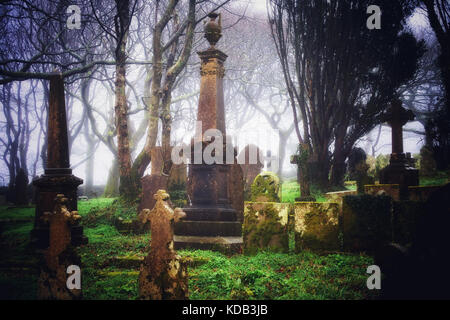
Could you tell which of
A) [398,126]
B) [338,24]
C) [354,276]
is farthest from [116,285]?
[338,24]

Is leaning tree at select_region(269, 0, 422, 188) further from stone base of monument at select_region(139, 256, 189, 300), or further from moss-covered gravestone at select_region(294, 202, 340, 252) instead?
stone base of monument at select_region(139, 256, 189, 300)

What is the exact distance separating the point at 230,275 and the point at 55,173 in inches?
168

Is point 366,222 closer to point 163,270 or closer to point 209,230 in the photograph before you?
point 209,230

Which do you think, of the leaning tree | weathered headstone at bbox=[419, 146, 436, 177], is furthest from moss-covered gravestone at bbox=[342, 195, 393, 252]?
weathered headstone at bbox=[419, 146, 436, 177]

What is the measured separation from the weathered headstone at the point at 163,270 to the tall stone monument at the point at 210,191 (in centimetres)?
267

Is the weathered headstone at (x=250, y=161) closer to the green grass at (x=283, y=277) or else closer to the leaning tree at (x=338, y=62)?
the leaning tree at (x=338, y=62)

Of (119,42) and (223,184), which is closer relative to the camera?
(223,184)

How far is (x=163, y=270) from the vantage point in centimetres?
300

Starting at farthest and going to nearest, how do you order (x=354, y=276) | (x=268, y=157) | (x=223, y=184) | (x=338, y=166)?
1. (x=268, y=157)
2. (x=338, y=166)
3. (x=223, y=184)
4. (x=354, y=276)

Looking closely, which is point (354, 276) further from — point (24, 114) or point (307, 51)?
point (24, 114)

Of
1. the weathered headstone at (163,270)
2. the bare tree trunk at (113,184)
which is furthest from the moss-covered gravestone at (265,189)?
the bare tree trunk at (113,184)

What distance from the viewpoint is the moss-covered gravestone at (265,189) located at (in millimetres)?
6957

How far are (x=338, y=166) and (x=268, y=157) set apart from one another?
4011 millimetres

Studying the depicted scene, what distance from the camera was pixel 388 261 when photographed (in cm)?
253
